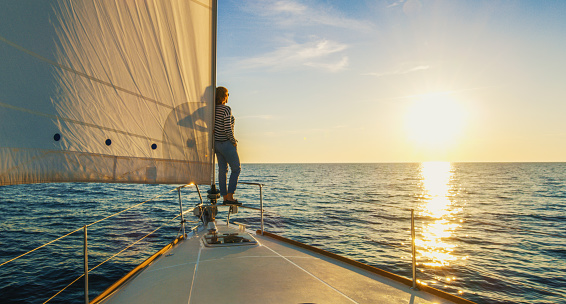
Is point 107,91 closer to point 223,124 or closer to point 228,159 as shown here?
point 223,124

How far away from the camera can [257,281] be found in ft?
9.05

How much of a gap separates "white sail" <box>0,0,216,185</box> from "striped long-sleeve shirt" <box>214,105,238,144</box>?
52 centimetres

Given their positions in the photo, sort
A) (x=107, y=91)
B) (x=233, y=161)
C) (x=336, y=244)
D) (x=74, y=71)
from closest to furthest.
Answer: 1. (x=74, y=71)
2. (x=107, y=91)
3. (x=233, y=161)
4. (x=336, y=244)

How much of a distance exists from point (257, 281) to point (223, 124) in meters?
2.33

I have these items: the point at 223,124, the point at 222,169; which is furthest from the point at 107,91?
the point at 222,169

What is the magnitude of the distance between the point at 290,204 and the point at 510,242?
10.7 m

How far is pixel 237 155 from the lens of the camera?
184 inches

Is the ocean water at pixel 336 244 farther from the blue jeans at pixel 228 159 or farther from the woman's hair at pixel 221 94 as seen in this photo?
the woman's hair at pixel 221 94

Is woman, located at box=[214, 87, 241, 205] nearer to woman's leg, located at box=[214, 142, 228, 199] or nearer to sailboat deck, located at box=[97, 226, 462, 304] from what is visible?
woman's leg, located at box=[214, 142, 228, 199]

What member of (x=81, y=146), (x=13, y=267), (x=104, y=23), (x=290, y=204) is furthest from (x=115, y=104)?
(x=290, y=204)

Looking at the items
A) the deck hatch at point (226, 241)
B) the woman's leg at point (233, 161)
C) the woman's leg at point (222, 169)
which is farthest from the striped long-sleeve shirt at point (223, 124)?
the deck hatch at point (226, 241)

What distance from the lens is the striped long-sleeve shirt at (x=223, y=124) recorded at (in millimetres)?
4504

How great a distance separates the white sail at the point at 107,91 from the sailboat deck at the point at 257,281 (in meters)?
0.90

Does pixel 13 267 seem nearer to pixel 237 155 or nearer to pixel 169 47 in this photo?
pixel 237 155
